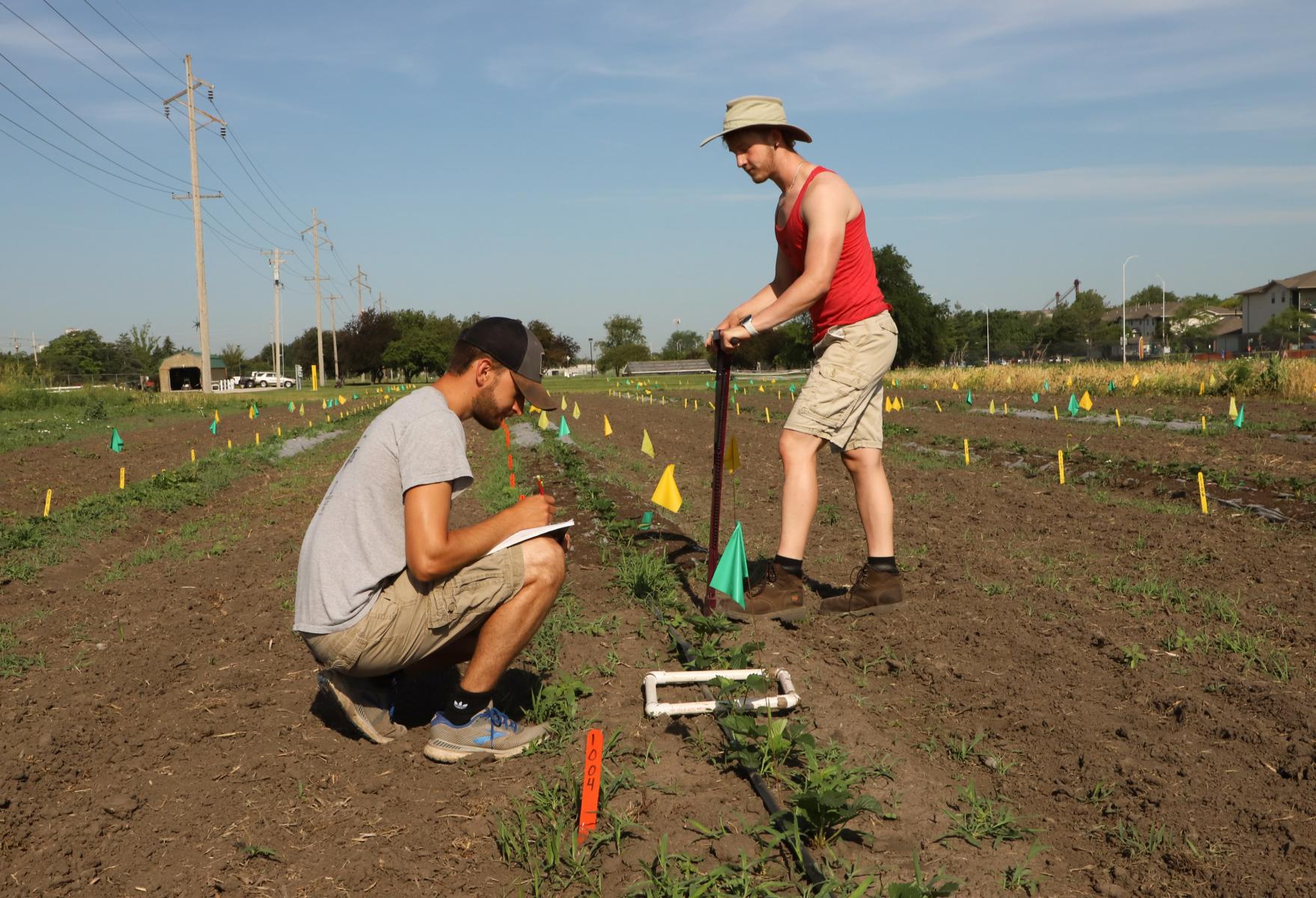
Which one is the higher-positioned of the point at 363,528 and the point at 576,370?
the point at 576,370

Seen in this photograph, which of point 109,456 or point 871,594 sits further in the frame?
point 109,456

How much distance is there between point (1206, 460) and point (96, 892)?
35.6 feet

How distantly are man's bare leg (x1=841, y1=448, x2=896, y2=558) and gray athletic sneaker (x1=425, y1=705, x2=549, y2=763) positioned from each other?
6.83 ft

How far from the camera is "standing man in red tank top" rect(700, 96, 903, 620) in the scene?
4.46m

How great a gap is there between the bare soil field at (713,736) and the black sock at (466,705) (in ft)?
0.53

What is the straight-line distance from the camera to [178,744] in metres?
3.66

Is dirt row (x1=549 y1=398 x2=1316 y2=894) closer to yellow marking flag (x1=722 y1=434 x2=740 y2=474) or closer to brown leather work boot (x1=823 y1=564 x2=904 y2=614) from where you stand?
brown leather work boot (x1=823 y1=564 x2=904 y2=614)

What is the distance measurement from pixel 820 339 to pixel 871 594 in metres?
1.26

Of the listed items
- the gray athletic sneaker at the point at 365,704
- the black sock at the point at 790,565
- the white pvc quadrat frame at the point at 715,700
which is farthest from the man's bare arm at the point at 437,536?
the black sock at the point at 790,565

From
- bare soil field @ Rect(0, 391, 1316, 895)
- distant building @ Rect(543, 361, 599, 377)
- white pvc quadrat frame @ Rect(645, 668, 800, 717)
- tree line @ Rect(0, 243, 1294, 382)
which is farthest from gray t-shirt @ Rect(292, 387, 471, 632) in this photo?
distant building @ Rect(543, 361, 599, 377)

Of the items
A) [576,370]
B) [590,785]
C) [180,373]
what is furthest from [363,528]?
[576,370]

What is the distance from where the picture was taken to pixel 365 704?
3.45m

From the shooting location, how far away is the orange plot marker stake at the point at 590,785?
270 cm

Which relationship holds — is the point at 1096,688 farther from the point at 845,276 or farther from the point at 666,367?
the point at 666,367
